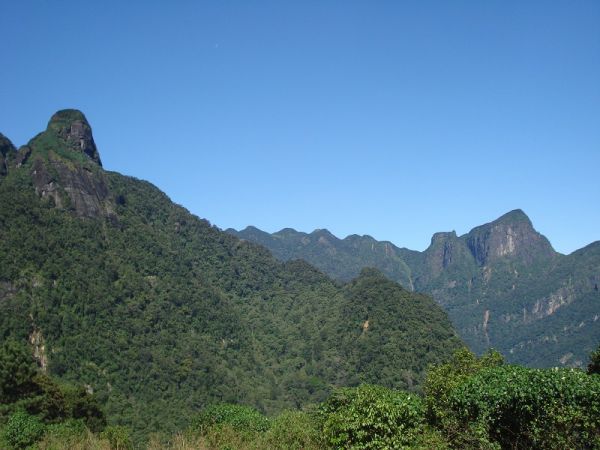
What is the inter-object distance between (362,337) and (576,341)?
420ft

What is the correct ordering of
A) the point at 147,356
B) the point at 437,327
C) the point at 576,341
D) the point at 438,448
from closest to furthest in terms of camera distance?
1. the point at 438,448
2. the point at 147,356
3. the point at 437,327
4. the point at 576,341

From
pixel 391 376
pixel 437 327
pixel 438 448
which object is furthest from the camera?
pixel 437 327

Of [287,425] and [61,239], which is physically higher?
[61,239]

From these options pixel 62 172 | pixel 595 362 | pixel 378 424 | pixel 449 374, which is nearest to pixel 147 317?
pixel 62 172

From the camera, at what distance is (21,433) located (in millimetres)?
28047

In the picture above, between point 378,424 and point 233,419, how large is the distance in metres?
18.4

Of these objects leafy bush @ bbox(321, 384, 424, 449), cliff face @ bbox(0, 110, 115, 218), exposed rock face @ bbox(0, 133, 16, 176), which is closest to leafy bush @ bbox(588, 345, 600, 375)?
leafy bush @ bbox(321, 384, 424, 449)

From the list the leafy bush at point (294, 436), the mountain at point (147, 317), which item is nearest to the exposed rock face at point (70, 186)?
the mountain at point (147, 317)

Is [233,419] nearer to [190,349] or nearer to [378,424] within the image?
[378,424]

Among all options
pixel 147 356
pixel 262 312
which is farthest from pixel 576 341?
pixel 147 356

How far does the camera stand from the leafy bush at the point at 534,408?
1455 cm

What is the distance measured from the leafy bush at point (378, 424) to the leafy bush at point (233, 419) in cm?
1393

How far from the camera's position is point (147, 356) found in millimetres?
79250

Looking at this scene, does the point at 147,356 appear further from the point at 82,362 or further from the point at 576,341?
the point at 576,341
